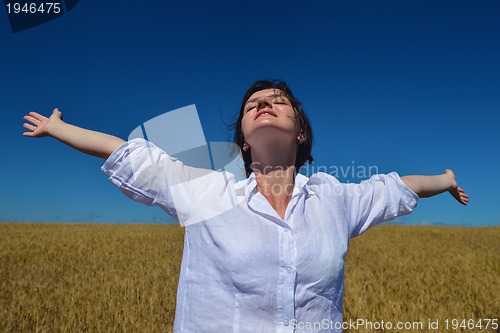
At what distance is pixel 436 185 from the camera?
2.19m

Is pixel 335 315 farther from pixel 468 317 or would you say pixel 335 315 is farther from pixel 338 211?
pixel 468 317

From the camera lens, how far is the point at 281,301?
1.50 meters

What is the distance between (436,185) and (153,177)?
5.20 feet

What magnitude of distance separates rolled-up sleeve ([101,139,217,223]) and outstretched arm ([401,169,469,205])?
3.79ft

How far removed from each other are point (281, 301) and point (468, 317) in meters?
4.28

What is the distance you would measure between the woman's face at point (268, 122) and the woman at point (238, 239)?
0.03 m

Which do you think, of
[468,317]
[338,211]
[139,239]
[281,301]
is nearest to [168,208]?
[281,301]

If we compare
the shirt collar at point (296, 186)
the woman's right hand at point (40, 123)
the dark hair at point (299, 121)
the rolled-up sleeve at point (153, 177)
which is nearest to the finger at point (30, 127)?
the woman's right hand at point (40, 123)

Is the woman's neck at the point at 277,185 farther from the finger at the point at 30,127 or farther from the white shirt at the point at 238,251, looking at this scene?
the finger at the point at 30,127

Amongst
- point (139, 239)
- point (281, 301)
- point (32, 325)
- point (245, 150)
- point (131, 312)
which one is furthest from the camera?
point (139, 239)

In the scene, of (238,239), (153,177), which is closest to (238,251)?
(238,239)

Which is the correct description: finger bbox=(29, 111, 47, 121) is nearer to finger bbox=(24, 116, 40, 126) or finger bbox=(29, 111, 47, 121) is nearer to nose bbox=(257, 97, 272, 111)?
finger bbox=(24, 116, 40, 126)

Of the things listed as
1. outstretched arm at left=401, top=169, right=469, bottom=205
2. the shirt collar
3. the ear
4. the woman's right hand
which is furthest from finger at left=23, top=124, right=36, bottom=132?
outstretched arm at left=401, top=169, right=469, bottom=205

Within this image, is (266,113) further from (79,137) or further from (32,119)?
(32,119)
